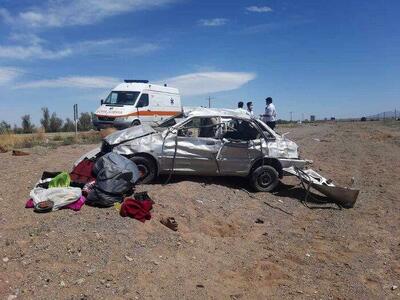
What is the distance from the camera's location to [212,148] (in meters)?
10.4

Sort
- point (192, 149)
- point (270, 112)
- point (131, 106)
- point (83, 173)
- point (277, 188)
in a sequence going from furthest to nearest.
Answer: point (131, 106) < point (270, 112) < point (277, 188) < point (192, 149) < point (83, 173)

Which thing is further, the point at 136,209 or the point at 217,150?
the point at 217,150

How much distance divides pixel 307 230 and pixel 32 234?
467 centimetres

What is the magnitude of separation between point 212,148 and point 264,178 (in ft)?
4.43

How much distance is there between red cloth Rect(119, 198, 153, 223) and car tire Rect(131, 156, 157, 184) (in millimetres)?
2185

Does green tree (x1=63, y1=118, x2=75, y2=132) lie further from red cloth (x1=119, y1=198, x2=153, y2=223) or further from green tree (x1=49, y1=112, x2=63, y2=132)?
red cloth (x1=119, y1=198, x2=153, y2=223)

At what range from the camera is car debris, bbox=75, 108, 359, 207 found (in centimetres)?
1005

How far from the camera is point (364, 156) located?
20.4 metres

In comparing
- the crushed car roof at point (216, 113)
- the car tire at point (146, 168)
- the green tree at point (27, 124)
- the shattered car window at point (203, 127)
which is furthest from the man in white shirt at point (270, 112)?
the green tree at point (27, 124)

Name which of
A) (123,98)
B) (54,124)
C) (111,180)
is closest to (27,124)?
(54,124)

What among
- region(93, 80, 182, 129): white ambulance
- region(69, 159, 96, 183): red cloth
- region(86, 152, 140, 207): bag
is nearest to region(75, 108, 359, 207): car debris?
region(69, 159, 96, 183): red cloth

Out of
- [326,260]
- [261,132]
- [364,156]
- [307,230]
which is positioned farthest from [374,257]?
[364,156]

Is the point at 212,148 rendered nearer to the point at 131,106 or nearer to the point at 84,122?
the point at 131,106

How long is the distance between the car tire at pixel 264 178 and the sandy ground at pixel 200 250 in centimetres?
47
